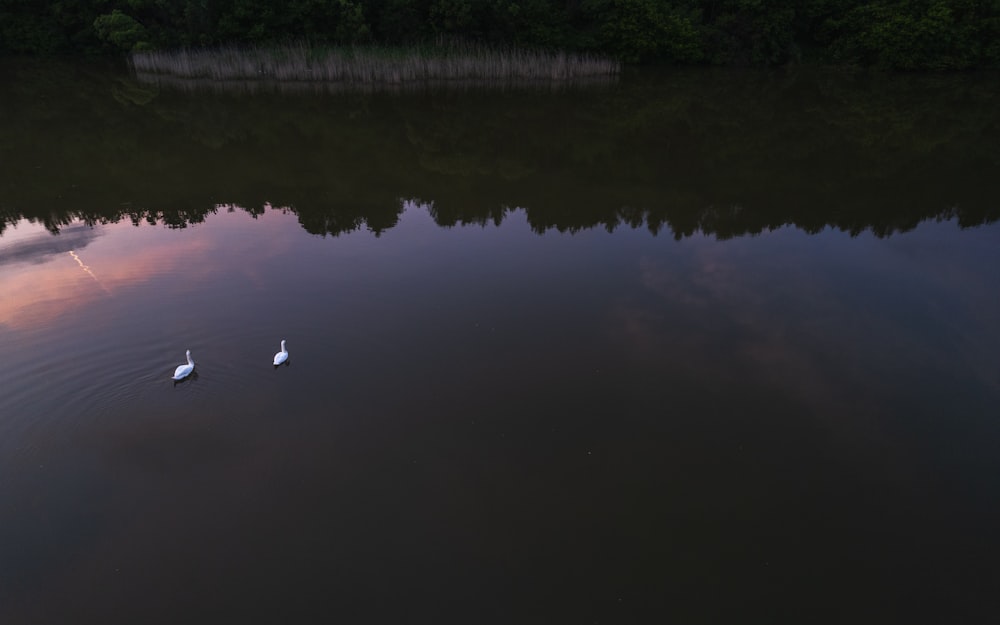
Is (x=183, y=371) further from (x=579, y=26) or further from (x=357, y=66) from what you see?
(x=579, y=26)

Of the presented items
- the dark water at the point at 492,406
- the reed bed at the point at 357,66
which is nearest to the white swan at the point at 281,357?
the dark water at the point at 492,406

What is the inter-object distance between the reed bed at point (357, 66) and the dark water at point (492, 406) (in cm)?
947

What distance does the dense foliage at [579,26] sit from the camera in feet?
71.7

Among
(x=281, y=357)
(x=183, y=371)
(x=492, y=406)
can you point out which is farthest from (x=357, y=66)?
(x=492, y=406)

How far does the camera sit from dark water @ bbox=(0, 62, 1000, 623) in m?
4.06

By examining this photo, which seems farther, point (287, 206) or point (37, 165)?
point (37, 165)

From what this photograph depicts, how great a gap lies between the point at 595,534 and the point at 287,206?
8.18m

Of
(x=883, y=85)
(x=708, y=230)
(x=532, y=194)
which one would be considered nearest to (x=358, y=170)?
(x=532, y=194)

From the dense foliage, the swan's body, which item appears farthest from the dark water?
the dense foliage

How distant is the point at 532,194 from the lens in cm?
1109

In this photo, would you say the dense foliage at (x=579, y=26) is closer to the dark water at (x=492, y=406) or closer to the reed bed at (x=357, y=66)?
the reed bed at (x=357, y=66)

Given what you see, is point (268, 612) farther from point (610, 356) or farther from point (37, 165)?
point (37, 165)

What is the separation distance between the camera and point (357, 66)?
19.6 m

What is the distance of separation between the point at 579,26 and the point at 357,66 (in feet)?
34.5
